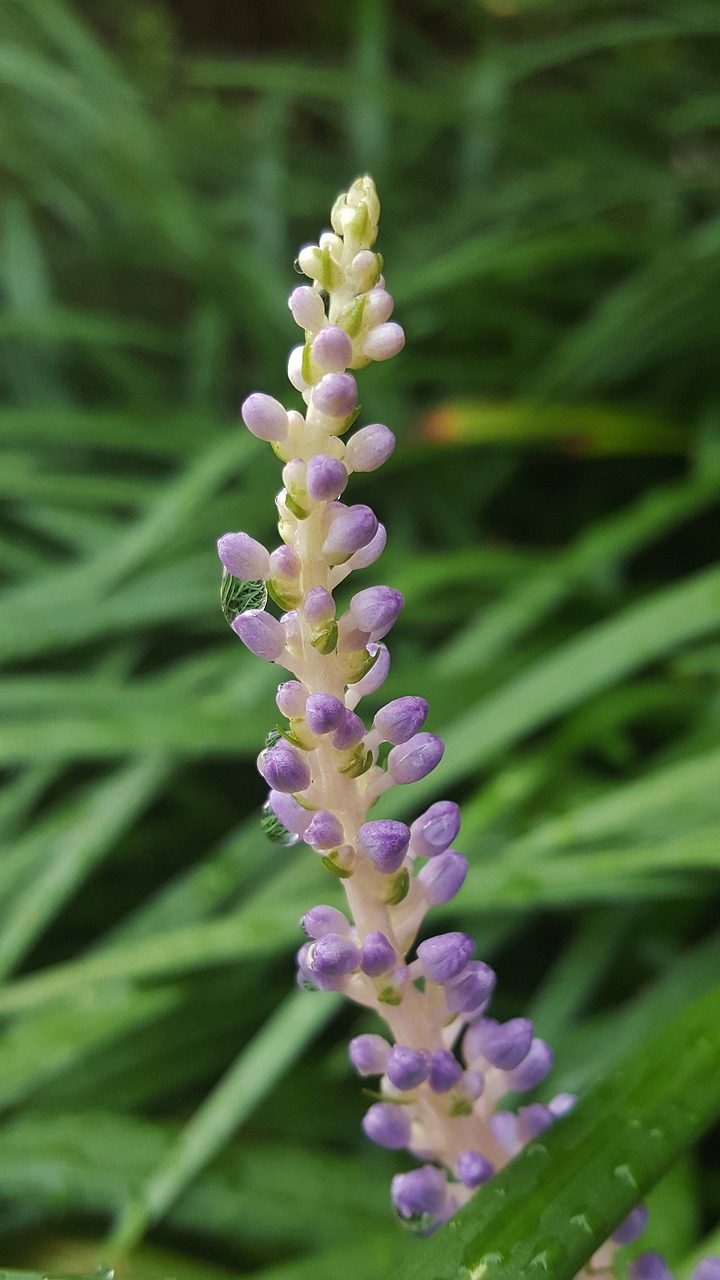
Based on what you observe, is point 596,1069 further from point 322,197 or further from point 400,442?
point 322,197

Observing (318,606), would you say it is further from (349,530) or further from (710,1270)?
(710,1270)

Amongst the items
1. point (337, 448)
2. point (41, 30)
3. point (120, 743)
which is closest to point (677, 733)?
point (120, 743)

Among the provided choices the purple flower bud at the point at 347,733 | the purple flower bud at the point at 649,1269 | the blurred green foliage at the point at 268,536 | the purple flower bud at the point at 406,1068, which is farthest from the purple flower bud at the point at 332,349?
the blurred green foliage at the point at 268,536

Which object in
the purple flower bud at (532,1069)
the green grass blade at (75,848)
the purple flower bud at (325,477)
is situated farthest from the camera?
the green grass blade at (75,848)

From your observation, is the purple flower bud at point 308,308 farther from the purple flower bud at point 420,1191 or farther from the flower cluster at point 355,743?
the purple flower bud at point 420,1191

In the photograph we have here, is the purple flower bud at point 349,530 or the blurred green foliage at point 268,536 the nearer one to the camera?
the purple flower bud at point 349,530

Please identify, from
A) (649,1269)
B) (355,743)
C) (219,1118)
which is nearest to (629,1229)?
(649,1269)
